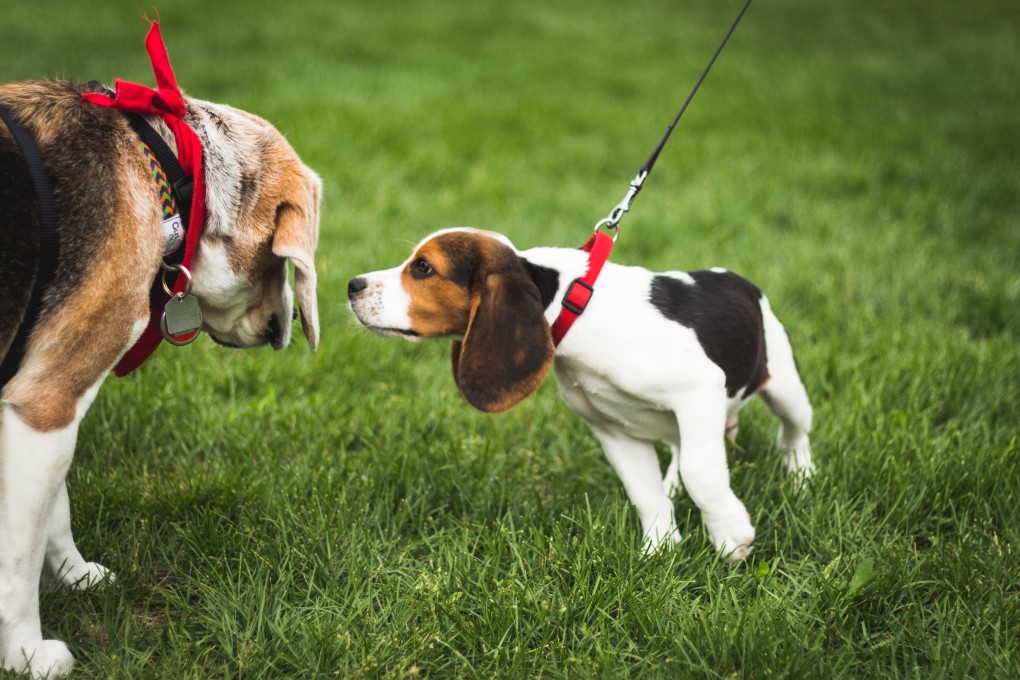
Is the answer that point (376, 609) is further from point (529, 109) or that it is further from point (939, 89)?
point (939, 89)

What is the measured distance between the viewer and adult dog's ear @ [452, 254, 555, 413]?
297 cm

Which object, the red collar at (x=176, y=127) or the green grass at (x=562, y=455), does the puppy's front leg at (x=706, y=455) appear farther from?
the red collar at (x=176, y=127)

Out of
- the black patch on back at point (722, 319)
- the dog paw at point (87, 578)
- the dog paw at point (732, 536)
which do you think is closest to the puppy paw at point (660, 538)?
the dog paw at point (732, 536)

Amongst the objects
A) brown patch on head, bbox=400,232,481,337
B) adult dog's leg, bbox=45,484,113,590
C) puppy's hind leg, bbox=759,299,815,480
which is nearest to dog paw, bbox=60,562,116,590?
adult dog's leg, bbox=45,484,113,590

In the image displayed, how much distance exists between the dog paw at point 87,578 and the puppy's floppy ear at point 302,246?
1.03 meters

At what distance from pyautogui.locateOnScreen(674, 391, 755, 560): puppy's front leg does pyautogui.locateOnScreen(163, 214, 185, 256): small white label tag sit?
1.66 m

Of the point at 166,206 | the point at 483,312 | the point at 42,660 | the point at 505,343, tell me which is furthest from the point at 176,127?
the point at 42,660

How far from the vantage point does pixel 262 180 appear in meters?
2.95

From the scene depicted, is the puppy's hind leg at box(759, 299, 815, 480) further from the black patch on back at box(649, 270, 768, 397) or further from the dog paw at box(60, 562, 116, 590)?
the dog paw at box(60, 562, 116, 590)

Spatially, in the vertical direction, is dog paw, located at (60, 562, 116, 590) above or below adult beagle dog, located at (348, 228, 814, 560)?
below

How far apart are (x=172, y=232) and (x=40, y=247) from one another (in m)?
0.35

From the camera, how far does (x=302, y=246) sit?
2.86 meters

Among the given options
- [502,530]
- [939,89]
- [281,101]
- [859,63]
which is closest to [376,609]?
[502,530]

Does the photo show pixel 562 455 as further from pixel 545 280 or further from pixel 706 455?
pixel 545 280
